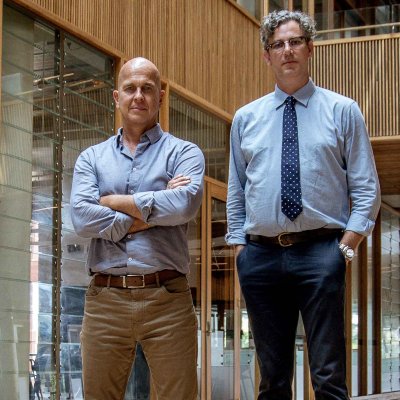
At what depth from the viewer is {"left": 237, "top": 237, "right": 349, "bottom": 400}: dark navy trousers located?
3.04 metres

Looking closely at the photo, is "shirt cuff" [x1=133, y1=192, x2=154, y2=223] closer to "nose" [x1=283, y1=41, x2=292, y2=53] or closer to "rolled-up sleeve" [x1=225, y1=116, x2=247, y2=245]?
"rolled-up sleeve" [x1=225, y1=116, x2=247, y2=245]

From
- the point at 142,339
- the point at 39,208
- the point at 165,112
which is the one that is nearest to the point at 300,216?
the point at 142,339

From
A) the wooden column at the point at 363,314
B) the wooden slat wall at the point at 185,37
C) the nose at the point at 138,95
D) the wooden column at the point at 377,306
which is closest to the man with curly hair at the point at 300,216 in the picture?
the nose at the point at 138,95

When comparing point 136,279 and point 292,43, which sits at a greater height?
point 292,43

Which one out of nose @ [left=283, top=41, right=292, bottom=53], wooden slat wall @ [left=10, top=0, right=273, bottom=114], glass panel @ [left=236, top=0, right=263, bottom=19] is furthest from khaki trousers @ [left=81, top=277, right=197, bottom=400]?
glass panel @ [left=236, top=0, right=263, bottom=19]

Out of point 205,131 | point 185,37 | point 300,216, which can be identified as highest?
point 185,37

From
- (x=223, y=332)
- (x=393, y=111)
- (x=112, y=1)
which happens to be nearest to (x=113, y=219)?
(x=112, y=1)

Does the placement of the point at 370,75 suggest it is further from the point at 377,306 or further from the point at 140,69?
the point at 140,69

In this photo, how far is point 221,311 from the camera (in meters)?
8.98

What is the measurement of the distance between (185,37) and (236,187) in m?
4.95

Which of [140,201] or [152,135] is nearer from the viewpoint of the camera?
[140,201]

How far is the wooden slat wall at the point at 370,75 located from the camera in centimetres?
1088

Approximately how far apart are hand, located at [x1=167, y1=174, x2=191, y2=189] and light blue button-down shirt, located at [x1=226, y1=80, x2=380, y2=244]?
0.84ft

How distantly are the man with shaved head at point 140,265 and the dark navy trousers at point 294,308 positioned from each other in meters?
0.24
